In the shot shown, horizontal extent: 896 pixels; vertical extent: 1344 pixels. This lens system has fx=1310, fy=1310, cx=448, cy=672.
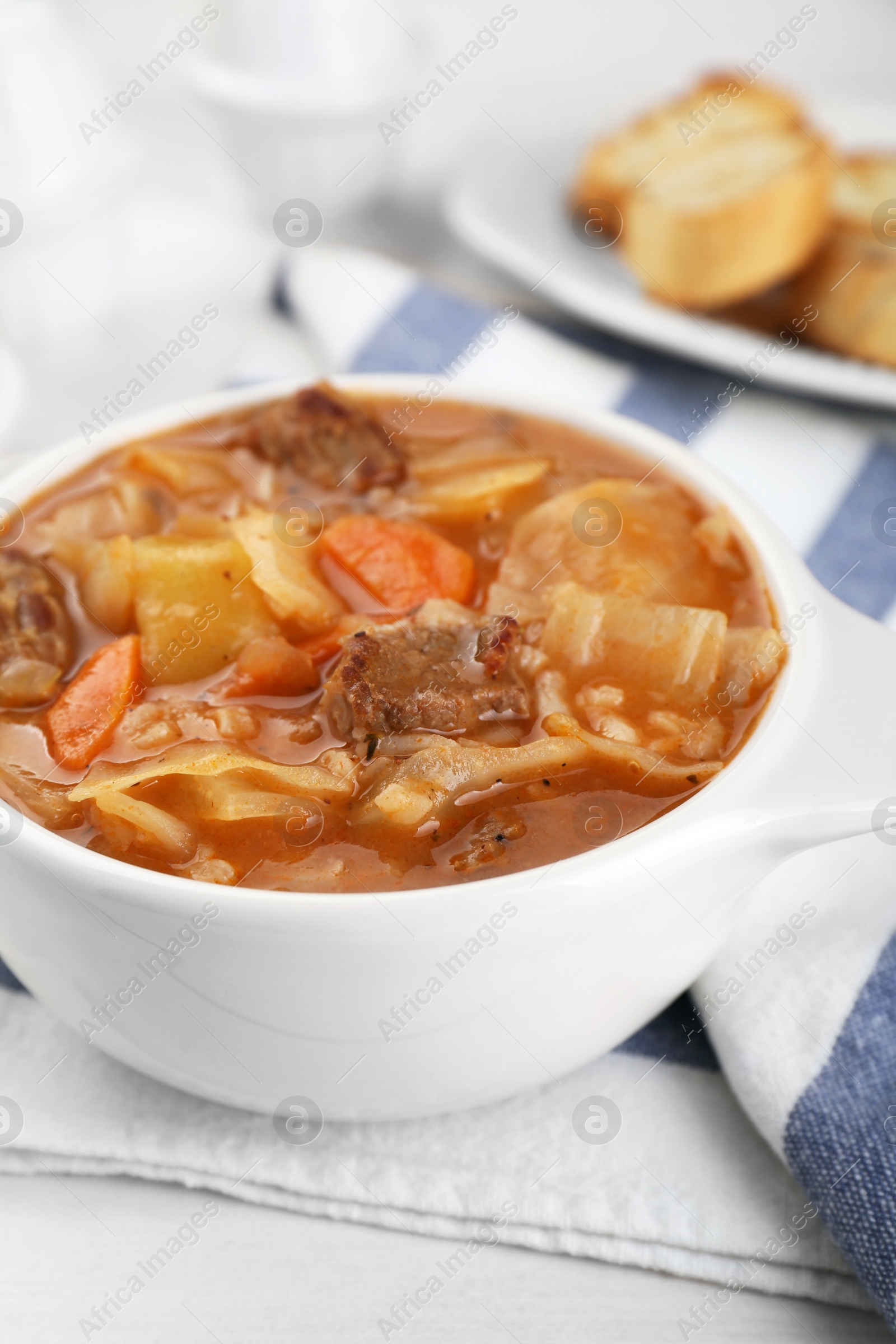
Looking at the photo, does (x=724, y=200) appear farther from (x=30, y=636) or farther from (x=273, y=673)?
(x=30, y=636)

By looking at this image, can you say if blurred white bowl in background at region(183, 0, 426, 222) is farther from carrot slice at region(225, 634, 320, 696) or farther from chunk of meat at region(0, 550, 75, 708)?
carrot slice at region(225, 634, 320, 696)

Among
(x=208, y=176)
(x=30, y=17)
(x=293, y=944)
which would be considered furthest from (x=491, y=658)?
(x=208, y=176)

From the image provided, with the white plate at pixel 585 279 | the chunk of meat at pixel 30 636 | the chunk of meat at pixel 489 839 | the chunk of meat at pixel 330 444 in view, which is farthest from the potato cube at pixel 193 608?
the white plate at pixel 585 279

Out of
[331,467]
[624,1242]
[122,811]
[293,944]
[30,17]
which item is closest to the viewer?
[293,944]

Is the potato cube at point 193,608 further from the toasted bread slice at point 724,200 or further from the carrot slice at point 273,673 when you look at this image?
the toasted bread slice at point 724,200

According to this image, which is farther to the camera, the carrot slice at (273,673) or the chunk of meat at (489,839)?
the carrot slice at (273,673)

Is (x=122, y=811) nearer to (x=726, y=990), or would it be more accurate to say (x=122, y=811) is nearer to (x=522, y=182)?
(x=726, y=990)
